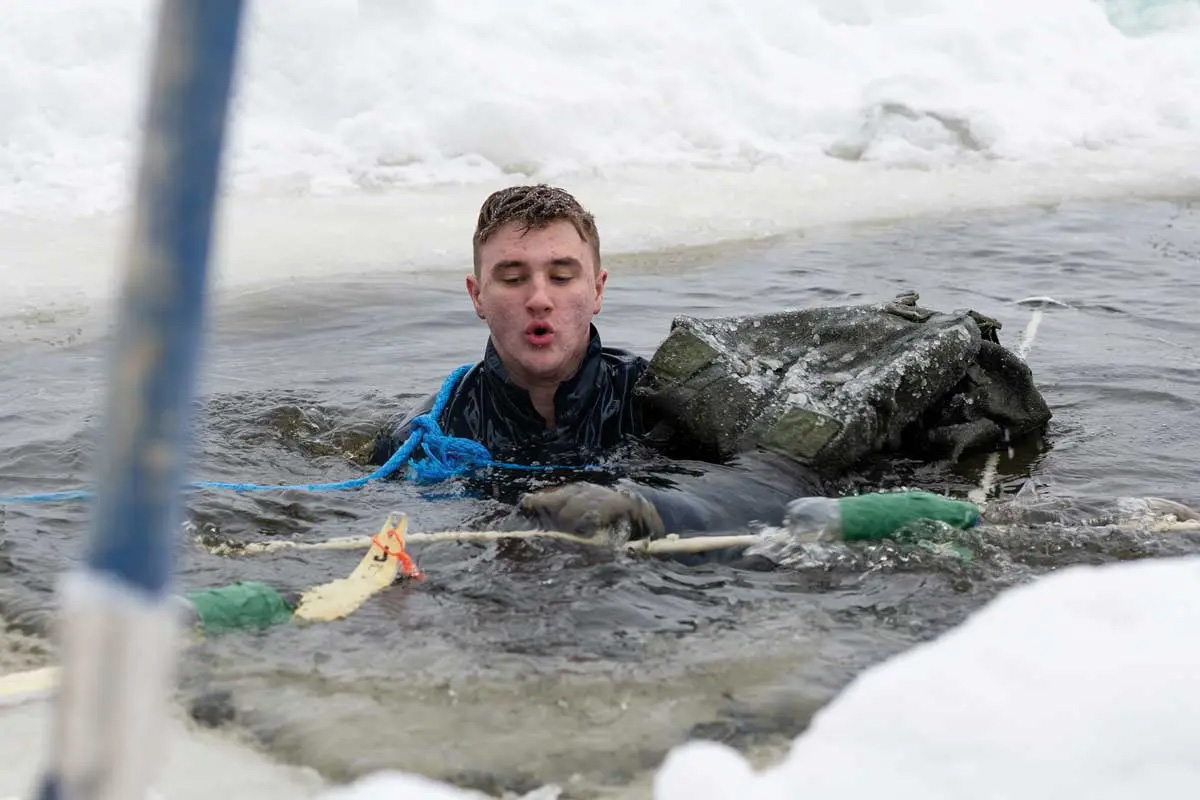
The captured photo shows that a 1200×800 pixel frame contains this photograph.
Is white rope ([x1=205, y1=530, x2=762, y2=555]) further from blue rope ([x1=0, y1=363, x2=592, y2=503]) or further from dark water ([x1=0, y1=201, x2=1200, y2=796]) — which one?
blue rope ([x1=0, y1=363, x2=592, y2=503])

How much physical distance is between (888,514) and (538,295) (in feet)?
4.40

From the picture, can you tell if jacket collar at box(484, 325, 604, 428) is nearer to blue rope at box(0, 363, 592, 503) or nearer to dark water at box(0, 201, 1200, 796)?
blue rope at box(0, 363, 592, 503)

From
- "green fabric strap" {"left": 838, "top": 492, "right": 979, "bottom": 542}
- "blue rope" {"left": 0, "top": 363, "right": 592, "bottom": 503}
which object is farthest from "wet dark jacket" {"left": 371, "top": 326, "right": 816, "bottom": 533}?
"green fabric strap" {"left": 838, "top": 492, "right": 979, "bottom": 542}

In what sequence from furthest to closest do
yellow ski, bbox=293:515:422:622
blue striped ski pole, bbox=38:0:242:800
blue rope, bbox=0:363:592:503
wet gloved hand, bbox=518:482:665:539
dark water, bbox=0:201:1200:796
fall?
blue rope, bbox=0:363:592:503, wet gloved hand, bbox=518:482:665:539, yellow ski, bbox=293:515:422:622, dark water, bbox=0:201:1200:796, blue striped ski pole, bbox=38:0:242:800

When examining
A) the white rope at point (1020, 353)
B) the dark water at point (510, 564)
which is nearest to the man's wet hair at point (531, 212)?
the dark water at point (510, 564)

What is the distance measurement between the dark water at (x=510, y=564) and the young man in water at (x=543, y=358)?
0.44 meters

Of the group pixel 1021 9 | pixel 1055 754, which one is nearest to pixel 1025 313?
pixel 1055 754

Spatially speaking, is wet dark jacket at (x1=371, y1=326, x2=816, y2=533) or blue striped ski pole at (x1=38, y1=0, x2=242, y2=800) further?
wet dark jacket at (x1=371, y1=326, x2=816, y2=533)

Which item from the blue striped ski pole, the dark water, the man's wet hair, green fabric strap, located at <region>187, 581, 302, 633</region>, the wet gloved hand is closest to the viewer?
the blue striped ski pole

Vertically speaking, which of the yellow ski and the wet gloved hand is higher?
the wet gloved hand

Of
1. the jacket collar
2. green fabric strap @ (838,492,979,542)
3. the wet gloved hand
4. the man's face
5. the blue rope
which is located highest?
the man's face

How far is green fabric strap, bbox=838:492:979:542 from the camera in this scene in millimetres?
2998

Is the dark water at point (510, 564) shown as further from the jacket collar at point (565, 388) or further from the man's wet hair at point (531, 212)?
the man's wet hair at point (531, 212)

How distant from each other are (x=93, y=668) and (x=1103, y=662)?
53.0 inches
